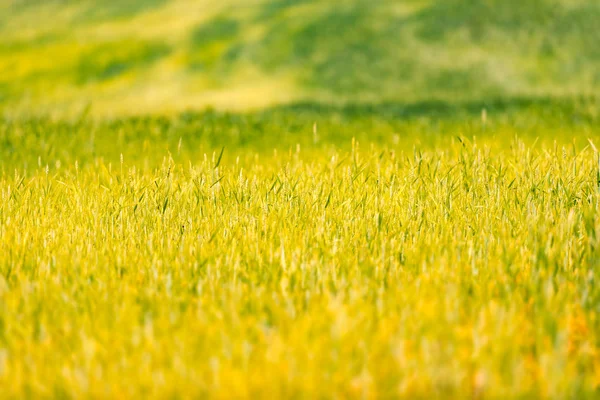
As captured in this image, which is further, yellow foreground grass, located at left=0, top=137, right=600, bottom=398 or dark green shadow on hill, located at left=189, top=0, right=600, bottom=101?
dark green shadow on hill, located at left=189, top=0, right=600, bottom=101

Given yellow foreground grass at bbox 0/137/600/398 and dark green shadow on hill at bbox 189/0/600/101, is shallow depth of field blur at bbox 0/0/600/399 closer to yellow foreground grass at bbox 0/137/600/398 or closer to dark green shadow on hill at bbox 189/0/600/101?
yellow foreground grass at bbox 0/137/600/398

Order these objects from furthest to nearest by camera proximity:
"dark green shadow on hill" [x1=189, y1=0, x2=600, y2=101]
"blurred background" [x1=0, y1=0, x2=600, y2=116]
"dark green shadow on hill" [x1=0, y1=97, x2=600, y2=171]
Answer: "dark green shadow on hill" [x1=189, y1=0, x2=600, y2=101] < "blurred background" [x1=0, y1=0, x2=600, y2=116] < "dark green shadow on hill" [x1=0, y1=97, x2=600, y2=171]

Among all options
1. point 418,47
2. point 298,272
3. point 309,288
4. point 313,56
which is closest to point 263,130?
point 298,272

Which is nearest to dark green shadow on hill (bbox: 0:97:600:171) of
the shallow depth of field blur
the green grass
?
the shallow depth of field blur

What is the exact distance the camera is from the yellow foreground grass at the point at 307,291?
2102mm

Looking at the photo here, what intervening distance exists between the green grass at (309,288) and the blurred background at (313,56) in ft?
32.1

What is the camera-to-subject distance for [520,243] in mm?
3184

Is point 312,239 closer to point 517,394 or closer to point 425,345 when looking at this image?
point 425,345

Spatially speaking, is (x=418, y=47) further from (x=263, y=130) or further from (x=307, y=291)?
(x=307, y=291)

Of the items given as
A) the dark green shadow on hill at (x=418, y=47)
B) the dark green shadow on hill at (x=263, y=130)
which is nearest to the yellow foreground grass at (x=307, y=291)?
the dark green shadow on hill at (x=263, y=130)

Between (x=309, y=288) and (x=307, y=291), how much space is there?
0.12 m

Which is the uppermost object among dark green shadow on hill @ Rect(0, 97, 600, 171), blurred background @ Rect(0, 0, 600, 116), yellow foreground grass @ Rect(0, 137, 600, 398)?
blurred background @ Rect(0, 0, 600, 116)

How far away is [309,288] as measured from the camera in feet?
9.16

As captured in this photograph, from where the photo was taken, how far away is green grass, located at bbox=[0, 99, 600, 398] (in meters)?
2.11
